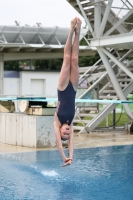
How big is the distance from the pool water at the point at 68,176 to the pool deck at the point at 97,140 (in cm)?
120

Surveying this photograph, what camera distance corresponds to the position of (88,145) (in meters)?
17.0

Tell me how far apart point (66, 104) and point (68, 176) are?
2860 millimetres

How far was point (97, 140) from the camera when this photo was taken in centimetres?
1855

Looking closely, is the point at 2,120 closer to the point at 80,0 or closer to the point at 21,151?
the point at 21,151

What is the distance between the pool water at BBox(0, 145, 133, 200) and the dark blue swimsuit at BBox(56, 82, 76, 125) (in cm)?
152

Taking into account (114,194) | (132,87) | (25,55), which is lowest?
(114,194)

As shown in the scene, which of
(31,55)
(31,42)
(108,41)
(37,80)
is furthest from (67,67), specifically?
(37,80)

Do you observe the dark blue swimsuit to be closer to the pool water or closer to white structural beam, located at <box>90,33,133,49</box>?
the pool water

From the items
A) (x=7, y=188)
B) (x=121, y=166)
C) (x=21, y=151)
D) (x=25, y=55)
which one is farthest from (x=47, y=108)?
(x=25, y=55)

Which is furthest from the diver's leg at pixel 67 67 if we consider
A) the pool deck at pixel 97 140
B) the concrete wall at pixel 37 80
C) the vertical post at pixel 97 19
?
the concrete wall at pixel 37 80

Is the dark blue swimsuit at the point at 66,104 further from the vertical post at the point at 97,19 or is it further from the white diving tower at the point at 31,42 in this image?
the white diving tower at the point at 31,42

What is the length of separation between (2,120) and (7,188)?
8.82 metres

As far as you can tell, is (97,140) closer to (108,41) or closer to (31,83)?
(108,41)

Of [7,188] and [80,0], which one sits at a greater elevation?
[80,0]
